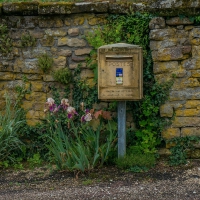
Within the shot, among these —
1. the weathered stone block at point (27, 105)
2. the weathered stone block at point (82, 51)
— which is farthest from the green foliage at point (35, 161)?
the weathered stone block at point (82, 51)

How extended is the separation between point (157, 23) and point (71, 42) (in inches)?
47.9

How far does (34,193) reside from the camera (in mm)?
4914

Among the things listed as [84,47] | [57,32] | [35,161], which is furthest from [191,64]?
[35,161]

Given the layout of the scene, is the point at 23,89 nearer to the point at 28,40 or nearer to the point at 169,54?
the point at 28,40

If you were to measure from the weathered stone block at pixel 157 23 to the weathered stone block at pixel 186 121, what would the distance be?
123 centimetres

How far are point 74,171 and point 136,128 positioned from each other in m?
1.15

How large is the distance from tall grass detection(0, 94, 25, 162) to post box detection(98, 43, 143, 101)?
4.61 feet

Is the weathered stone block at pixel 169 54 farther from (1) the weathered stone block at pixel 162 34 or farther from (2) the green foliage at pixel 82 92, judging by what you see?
(2) the green foliage at pixel 82 92

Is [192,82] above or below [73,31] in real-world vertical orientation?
below

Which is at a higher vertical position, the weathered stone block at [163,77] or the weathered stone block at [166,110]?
the weathered stone block at [163,77]

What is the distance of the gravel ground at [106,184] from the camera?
4.78 m

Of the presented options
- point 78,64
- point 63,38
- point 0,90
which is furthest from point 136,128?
point 0,90

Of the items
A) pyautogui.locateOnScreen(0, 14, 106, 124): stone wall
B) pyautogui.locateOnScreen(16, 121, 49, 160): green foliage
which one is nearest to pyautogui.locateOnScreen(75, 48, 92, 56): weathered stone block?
pyautogui.locateOnScreen(0, 14, 106, 124): stone wall

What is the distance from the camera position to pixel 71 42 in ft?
20.0
